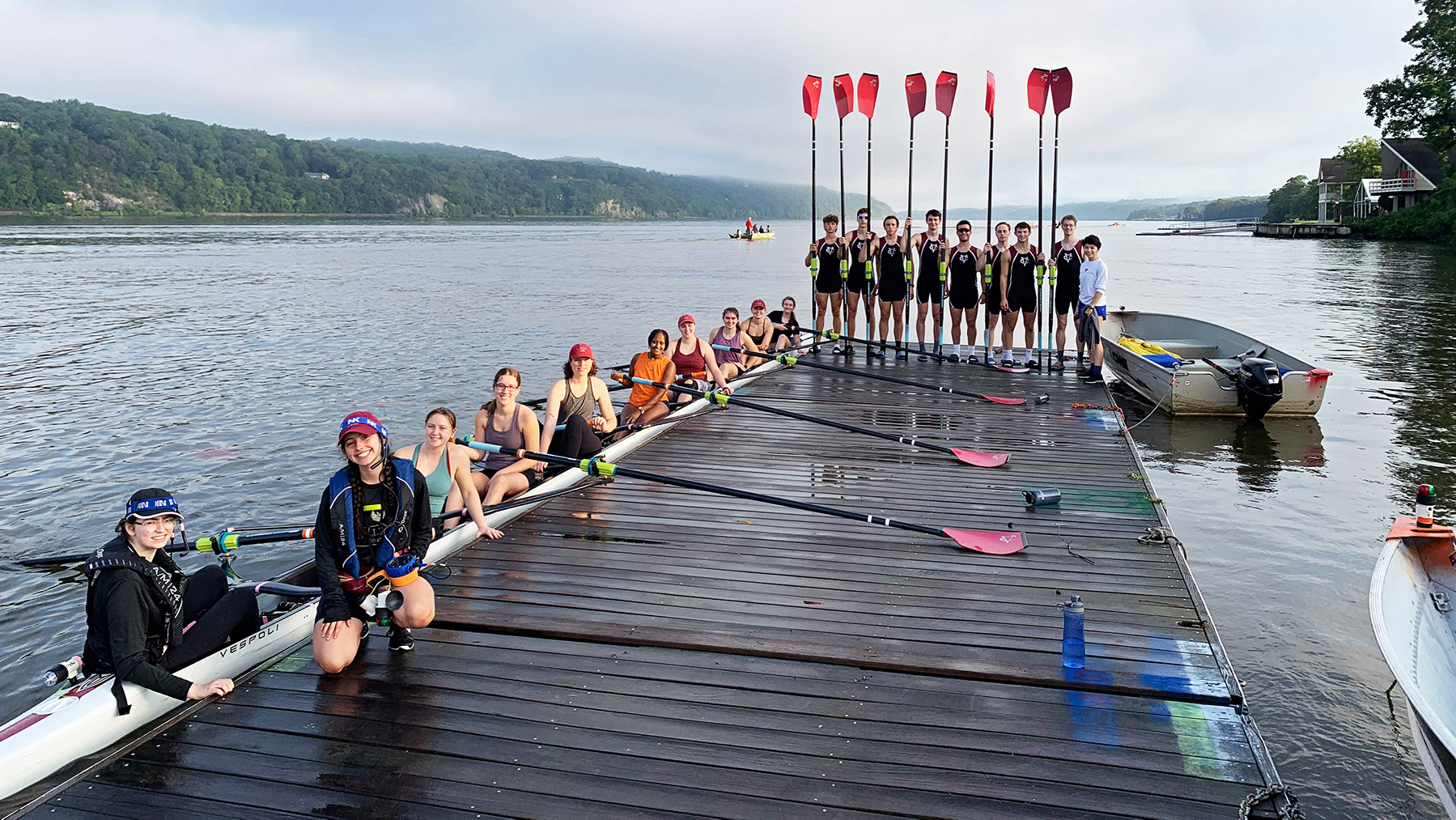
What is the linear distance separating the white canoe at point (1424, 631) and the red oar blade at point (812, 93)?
12.4m

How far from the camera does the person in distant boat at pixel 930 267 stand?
14.0m

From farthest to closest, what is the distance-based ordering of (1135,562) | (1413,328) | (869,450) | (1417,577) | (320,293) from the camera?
(320,293) < (1413,328) < (869,450) < (1135,562) < (1417,577)

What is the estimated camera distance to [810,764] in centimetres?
406

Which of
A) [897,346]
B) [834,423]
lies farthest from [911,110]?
[834,423]

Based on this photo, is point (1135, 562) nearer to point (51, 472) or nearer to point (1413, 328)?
point (51, 472)

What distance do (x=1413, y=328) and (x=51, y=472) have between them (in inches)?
1232

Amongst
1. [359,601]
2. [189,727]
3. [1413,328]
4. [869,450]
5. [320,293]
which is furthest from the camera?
[320,293]

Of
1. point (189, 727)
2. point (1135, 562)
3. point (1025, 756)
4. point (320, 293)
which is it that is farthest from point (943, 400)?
point (320, 293)

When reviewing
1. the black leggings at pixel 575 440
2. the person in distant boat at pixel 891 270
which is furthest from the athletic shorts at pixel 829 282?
the black leggings at pixel 575 440

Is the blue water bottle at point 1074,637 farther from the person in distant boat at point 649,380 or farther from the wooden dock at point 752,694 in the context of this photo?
the person in distant boat at point 649,380

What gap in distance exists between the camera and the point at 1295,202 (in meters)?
109

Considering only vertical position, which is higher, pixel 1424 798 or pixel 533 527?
pixel 533 527

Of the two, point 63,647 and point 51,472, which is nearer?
point 63,647

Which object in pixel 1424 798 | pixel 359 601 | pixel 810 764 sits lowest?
pixel 1424 798
